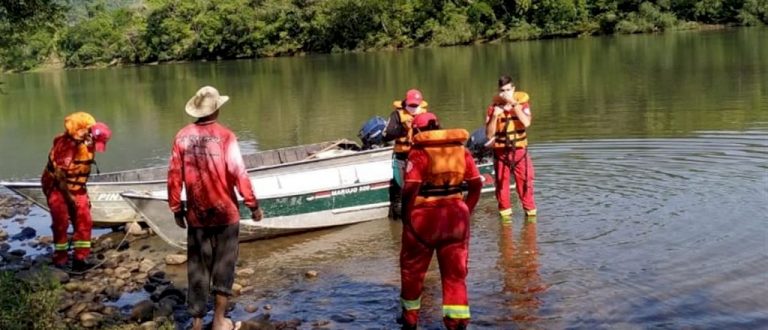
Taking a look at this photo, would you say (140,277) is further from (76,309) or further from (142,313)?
(142,313)

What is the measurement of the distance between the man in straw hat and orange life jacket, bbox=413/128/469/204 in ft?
4.70

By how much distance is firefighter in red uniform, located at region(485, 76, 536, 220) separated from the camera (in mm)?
10203

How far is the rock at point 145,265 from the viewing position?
33.1ft

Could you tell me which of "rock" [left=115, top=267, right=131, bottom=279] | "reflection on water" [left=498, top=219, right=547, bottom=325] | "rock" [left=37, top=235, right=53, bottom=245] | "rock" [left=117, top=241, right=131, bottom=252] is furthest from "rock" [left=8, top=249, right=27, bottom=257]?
"reflection on water" [left=498, top=219, right=547, bottom=325]

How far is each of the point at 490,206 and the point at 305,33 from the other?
7271 centimetres

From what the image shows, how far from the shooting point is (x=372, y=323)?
7559 mm

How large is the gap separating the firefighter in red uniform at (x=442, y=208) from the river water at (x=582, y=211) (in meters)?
1.22

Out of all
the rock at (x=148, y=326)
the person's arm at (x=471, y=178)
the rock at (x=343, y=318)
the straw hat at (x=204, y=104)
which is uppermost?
the straw hat at (x=204, y=104)

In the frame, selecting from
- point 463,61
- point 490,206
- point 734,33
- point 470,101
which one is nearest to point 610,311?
point 490,206

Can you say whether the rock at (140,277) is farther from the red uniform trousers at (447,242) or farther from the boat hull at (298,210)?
the red uniform trousers at (447,242)

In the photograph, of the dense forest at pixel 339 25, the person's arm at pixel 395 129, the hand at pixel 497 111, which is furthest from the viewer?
the dense forest at pixel 339 25

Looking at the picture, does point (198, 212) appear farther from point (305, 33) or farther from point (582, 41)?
point (305, 33)

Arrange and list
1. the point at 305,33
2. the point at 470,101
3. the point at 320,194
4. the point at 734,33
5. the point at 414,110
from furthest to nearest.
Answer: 1. the point at 305,33
2. the point at 734,33
3. the point at 470,101
4. the point at 320,194
5. the point at 414,110

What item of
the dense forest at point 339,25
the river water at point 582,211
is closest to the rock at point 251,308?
the river water at point 582,211
